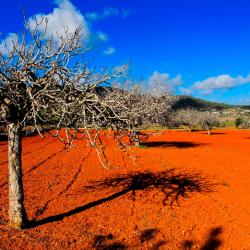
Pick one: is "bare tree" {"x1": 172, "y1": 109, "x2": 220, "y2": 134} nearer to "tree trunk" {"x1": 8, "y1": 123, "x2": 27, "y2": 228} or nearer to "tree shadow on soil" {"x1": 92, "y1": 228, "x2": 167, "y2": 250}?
"tree shadow on soil" {"x1": 92, "y1": 228, "x2": 167, "y2": 250}

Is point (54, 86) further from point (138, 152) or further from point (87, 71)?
point (138, 152)

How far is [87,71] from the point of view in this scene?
10445mm

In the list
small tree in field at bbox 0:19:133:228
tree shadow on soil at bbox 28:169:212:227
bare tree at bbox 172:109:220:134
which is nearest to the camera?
small tree in field at bbox 0:19:133:228

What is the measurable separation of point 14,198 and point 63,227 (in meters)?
1.89

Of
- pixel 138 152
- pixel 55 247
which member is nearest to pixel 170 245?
pixel 55 247

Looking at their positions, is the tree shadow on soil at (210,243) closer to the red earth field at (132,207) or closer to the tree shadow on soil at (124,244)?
the red earth field at (132,207)

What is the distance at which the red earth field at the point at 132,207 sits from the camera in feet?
32.7

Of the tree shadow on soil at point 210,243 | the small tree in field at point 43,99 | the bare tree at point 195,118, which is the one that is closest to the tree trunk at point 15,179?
the small tree in field at point 43,99

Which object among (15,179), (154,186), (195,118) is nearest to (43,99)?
(15,179)

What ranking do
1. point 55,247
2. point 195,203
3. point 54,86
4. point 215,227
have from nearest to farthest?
point 55,247, point 54,86, point 215,227, point 195,203

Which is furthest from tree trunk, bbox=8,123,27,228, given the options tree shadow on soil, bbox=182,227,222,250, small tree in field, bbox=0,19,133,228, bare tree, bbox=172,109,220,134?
bare tree, bbox=172,109,220,134

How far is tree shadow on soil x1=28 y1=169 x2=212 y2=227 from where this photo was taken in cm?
1436

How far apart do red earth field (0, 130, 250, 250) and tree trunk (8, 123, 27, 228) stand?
415 mm

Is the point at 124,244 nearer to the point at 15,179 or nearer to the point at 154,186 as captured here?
the point at 15,179
